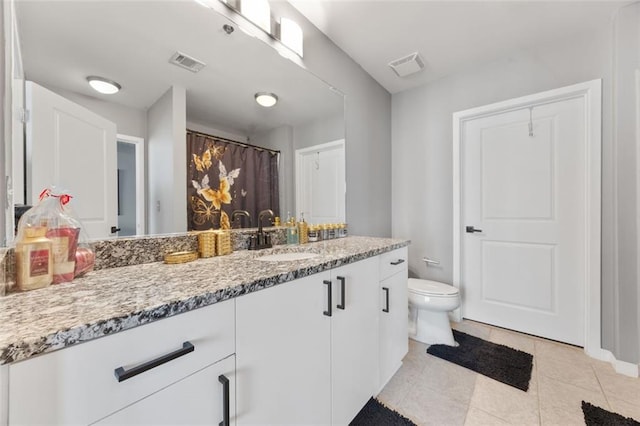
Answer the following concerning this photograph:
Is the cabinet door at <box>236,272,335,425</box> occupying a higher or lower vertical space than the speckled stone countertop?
lower

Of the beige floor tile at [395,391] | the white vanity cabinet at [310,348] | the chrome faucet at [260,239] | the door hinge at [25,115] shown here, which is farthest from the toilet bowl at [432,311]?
the door hinge at [25,115]

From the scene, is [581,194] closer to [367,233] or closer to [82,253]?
[367,233]

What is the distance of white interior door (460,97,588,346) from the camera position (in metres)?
1.93

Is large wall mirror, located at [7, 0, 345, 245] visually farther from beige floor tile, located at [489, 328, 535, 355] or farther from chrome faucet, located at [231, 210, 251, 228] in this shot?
beige floor tile, located at [489, 328, 535, 355]

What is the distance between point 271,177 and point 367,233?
114 cm

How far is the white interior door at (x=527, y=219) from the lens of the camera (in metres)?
1.93

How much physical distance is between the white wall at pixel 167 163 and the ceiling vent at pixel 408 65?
1853mm

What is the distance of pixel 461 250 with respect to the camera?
2.38 metres

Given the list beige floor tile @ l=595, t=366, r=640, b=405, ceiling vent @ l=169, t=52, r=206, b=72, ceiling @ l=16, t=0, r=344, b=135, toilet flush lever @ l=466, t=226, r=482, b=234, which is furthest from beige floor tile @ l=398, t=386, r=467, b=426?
ceiling vent @ l=169, t=52, r=206, b=72

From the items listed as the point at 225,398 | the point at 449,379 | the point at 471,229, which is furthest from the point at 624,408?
the point at 225,398

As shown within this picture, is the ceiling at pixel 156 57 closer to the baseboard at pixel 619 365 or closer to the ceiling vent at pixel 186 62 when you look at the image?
the ceiling vent at pixel 186 62

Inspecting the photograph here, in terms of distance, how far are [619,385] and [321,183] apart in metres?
2.19

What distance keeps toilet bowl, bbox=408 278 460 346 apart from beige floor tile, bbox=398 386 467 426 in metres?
0.58

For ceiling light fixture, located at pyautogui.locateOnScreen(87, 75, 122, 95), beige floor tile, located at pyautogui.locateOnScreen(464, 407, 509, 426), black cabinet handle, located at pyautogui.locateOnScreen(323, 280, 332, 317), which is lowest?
beige floor tile, located at pyautogui.locateOnScreen(464, 407, 509, 426)
